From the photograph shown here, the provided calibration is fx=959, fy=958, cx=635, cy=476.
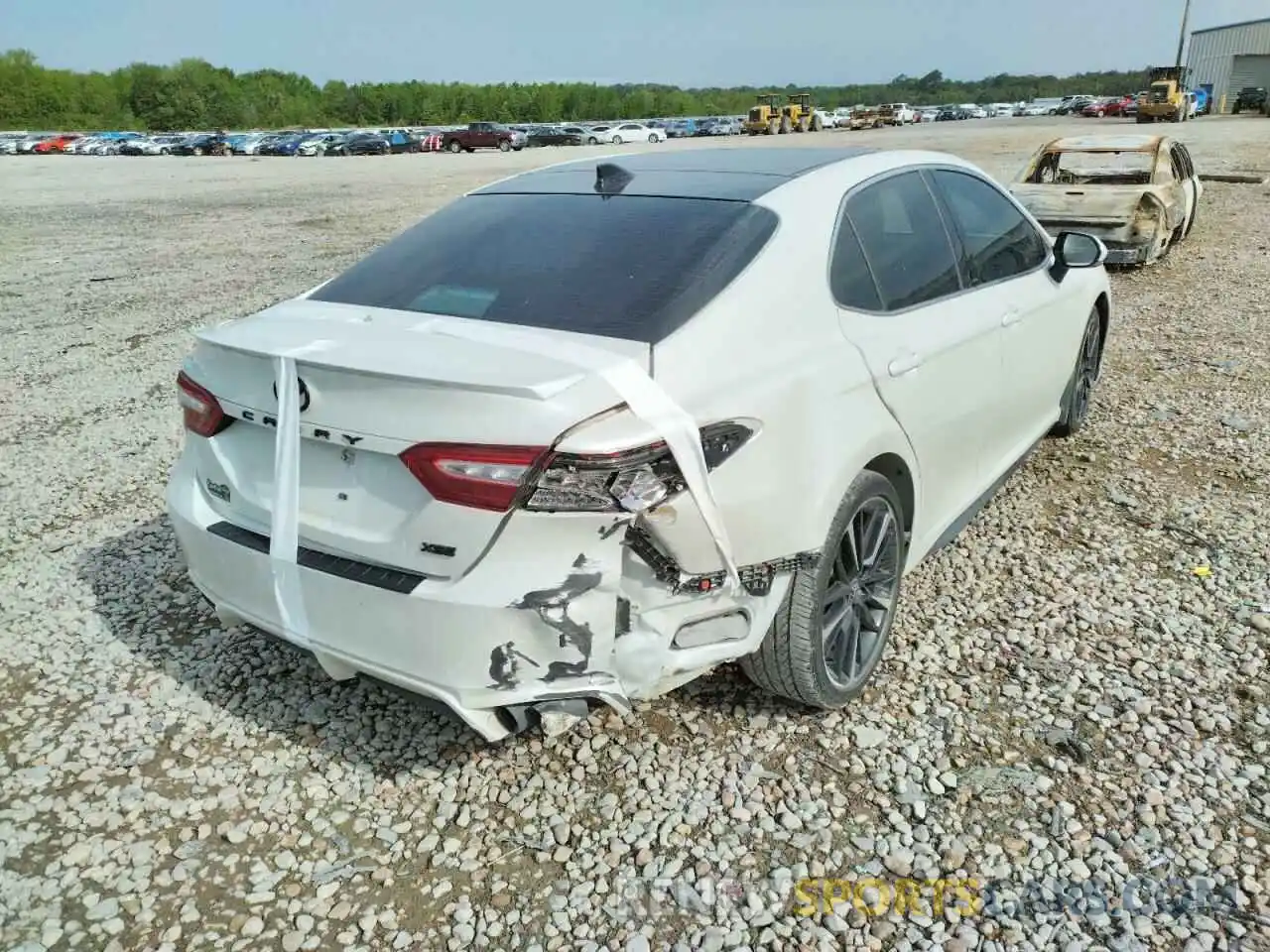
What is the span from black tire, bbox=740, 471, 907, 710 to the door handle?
0.35 meters

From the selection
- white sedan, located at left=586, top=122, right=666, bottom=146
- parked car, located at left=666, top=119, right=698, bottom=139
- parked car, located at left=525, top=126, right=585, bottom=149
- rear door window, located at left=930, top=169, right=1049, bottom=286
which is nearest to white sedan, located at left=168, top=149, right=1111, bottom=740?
rear door window, located at left=930, top=169, right=1049, bottom=286

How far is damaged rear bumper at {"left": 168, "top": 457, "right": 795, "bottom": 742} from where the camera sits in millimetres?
2260

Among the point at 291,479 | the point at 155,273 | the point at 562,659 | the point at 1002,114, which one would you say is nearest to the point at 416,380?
the point at 291,479

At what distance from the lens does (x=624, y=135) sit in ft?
180

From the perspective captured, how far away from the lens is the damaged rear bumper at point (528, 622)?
2.26 meters

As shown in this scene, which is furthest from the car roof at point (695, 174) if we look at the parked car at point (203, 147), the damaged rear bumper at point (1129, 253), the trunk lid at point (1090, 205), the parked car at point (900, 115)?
the parked car at point (900, 115)

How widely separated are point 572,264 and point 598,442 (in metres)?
0.95

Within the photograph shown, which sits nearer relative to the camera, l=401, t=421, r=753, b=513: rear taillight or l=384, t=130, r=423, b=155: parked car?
l=401, t=421, r=753, b=513: rear taillight

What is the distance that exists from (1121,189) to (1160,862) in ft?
30.2

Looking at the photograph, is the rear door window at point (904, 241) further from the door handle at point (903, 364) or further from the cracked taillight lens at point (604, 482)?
the cracked taillight lens at point (604, 482)

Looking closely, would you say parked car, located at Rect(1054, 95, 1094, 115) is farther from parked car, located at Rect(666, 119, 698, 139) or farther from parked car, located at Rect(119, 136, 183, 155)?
parked car, located at Rect(119, 136, 183, 155)

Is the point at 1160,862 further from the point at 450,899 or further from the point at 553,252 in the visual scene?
the point at 553,252

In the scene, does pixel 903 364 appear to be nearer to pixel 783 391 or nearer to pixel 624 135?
pixel 783 391

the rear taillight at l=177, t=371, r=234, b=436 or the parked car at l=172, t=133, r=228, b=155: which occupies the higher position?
the parked car at l=172, t=133, r=228, b=155
